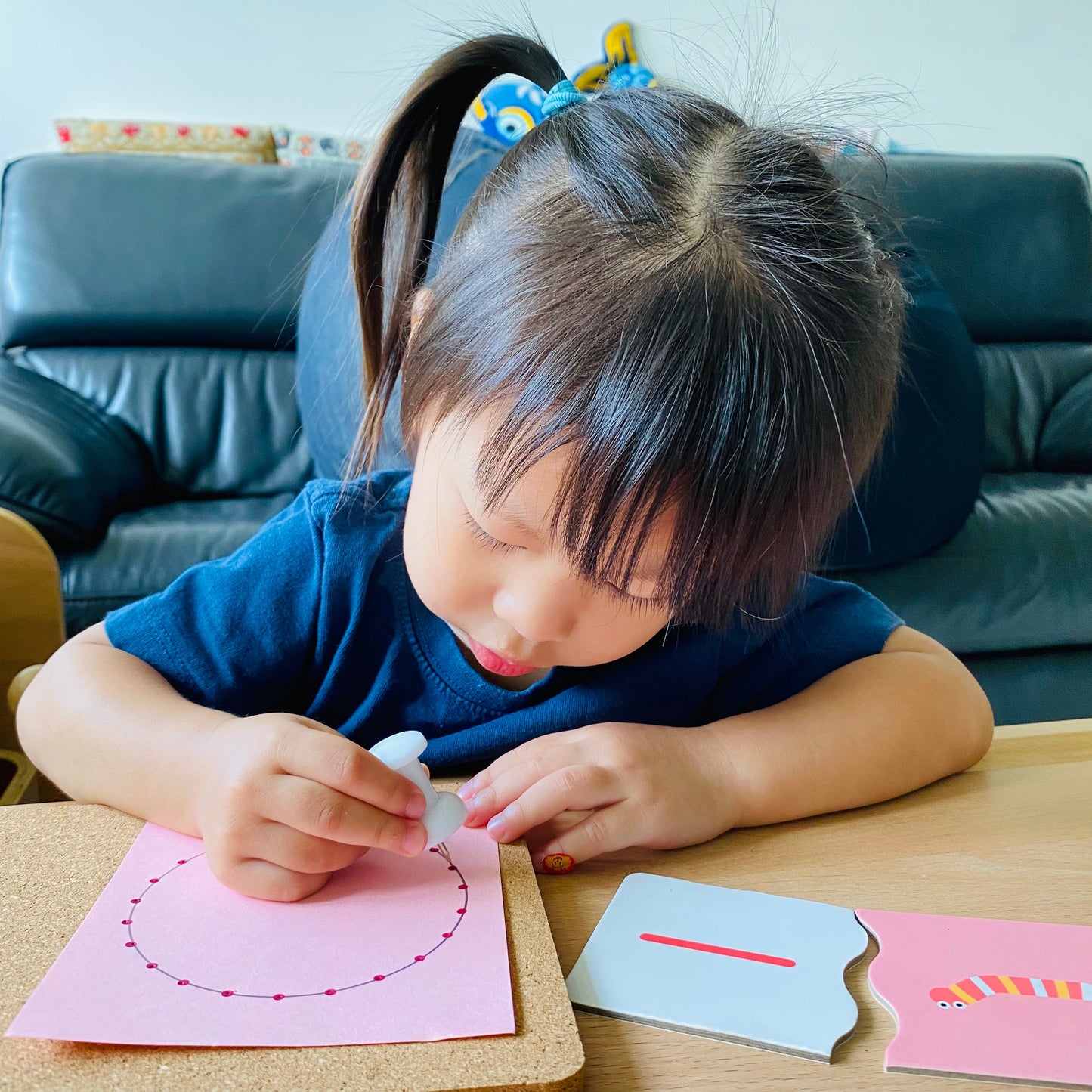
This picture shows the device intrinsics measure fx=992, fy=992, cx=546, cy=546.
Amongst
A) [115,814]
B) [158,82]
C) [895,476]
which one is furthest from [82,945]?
[158,82]

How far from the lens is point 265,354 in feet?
6.82

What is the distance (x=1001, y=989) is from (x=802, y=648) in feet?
1.03

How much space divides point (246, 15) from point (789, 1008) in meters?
3.06

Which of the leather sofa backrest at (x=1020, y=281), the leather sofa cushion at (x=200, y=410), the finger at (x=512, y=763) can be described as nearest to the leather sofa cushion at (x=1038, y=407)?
the leather sofa backrest at (x=1020, y=281)

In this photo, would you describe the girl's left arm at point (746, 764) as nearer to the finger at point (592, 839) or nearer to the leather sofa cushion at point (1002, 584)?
the finger at point (592, 839)

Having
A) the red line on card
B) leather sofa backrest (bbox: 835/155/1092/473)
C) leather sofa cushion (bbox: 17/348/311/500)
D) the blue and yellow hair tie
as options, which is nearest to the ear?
the blue and yellow hair tie

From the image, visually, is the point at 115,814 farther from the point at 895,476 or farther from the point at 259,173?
the point at 259,173

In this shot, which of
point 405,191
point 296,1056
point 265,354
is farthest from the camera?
point 265,354

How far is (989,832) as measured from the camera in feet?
1.72

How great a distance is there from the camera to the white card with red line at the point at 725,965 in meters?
0.36

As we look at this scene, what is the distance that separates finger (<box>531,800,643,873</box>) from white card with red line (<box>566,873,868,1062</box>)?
26 millimetres

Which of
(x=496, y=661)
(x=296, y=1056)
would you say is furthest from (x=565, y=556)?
(x=296, y=1056)

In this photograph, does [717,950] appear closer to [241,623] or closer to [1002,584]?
[241,623]

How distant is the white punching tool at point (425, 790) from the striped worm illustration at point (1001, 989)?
0.69 feet
